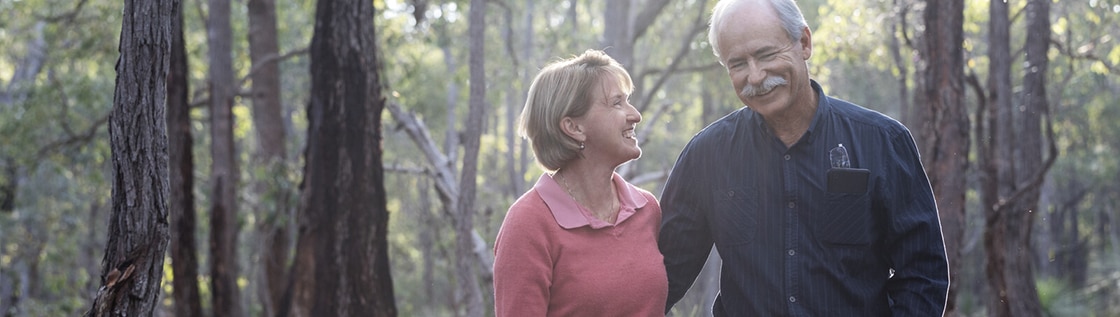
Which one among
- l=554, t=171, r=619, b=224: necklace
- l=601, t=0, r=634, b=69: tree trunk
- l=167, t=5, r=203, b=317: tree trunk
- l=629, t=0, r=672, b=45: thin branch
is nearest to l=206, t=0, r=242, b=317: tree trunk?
l=167, t=5, r=203, b=317: tree trunk

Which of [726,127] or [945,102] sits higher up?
[945,102]

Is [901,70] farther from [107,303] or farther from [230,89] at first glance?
[107,303]

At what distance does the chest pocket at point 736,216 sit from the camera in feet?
11.1

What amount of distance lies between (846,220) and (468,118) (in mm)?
4884

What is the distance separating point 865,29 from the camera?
47.0 feet

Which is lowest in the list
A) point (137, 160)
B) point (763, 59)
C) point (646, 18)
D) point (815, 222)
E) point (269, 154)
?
point (815, 222)

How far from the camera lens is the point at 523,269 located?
3.16m

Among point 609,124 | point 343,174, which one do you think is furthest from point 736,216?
point 343,174

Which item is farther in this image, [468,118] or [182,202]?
[182,202]

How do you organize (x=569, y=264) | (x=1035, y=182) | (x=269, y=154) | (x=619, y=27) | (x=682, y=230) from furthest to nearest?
(x=619, y=27) → (x=269, y=154) → (x=1035, y=182) → (x=682, y=230) → (x=569, y=264)

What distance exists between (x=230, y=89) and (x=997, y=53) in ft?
24.6

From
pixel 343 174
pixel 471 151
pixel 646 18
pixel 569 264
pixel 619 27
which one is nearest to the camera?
pixel 569 264

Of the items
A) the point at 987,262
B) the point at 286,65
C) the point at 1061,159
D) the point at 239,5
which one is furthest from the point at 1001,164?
the point at 1061,159

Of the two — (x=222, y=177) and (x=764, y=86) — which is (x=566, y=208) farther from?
(x=222, y=177)
